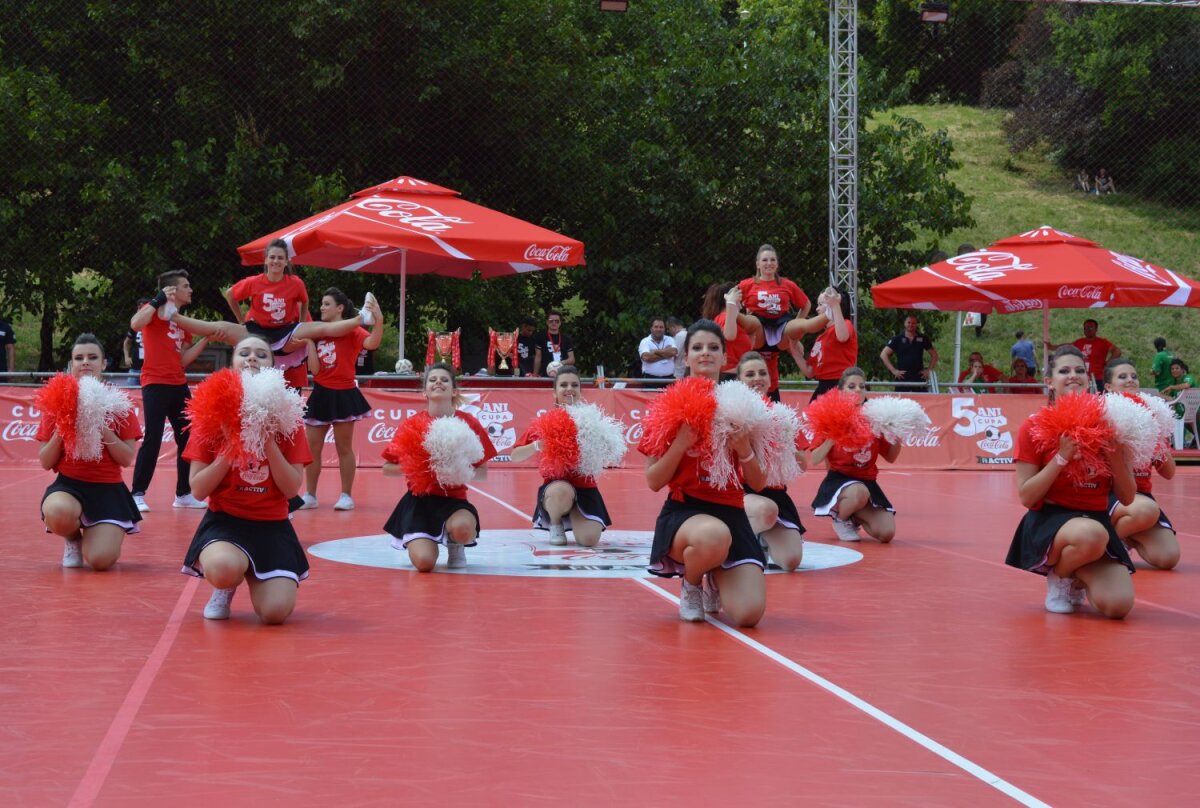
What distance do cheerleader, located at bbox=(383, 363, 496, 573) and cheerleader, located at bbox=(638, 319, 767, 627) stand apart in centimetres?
165

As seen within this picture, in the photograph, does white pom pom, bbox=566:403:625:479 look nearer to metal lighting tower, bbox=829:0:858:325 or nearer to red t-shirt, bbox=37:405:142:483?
red t-shirt, bbox=37:405:142:483

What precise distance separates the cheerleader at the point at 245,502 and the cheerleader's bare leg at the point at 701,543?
1774mm

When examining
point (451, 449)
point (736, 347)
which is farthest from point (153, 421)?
point (736, 347)

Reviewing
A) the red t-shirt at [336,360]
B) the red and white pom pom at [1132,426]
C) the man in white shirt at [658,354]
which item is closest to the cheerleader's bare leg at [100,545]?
the red t-shirt at [336,360]

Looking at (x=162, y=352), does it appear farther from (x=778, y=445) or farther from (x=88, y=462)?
(x=778, y=445)

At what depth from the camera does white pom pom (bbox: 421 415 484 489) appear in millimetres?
7535

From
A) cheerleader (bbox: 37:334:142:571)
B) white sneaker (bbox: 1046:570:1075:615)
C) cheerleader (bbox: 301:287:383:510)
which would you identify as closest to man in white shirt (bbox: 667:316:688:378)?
cheerleader (bbox: 301:287:383:510)

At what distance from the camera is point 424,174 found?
22.6 m

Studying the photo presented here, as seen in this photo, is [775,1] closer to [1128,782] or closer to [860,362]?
[860,362]

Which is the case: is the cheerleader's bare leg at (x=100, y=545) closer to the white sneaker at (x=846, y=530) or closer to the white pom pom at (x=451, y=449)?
the white pom pom at (x=451, y=449)

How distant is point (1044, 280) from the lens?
631 inches

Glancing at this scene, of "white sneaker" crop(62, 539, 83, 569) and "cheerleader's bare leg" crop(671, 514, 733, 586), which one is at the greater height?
"cheerleader's bare leg" crop(671, 514, 733, 586)

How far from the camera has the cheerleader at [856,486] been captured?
30.8 feet

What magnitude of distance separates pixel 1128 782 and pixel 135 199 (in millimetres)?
18847
